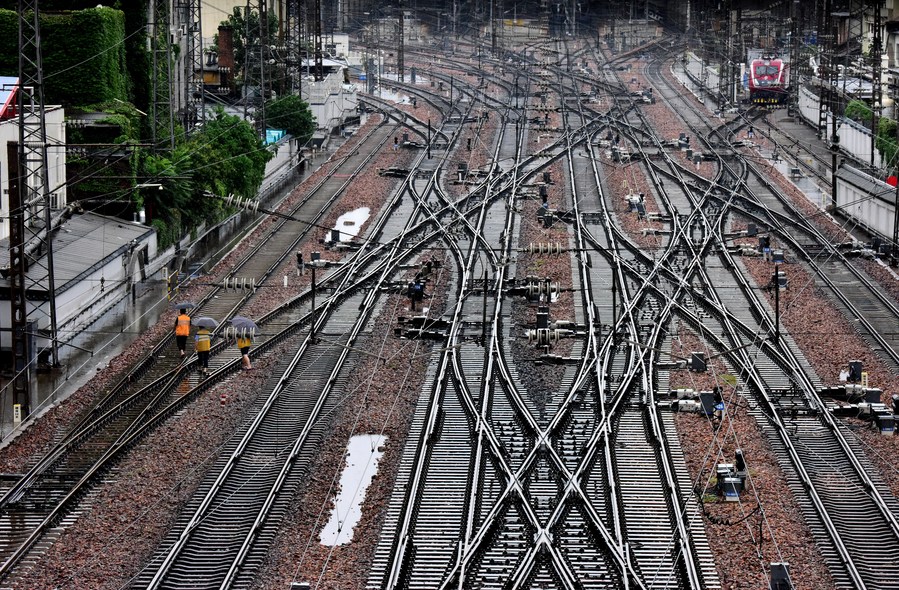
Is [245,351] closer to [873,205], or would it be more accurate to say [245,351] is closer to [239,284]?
[239,284]

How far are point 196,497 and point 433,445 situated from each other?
Result: 3848 millimetres

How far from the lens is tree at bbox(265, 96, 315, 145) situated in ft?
186

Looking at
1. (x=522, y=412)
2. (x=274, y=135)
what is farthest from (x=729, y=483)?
(x=274, y=135)

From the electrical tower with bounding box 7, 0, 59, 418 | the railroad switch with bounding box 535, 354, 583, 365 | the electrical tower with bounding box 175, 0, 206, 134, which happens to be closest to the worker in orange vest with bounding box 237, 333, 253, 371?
the electrical tower with bounding box 7, 0, 59, 418

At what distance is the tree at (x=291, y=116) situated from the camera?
56.8 meters

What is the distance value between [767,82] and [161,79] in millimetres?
37338

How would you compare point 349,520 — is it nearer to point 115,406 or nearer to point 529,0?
point 115,406

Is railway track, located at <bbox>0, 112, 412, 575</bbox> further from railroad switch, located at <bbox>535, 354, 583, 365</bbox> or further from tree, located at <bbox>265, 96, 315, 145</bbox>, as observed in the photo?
tree, located at <bbox>265, 96, 315, 145</bbox>

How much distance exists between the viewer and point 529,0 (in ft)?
383

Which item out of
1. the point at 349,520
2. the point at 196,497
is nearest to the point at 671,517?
the point at 349,520

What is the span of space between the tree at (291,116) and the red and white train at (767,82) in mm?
24229

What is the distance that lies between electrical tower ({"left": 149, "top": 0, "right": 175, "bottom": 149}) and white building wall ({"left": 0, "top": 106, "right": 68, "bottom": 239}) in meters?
3.14

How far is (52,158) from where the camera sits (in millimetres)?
34594

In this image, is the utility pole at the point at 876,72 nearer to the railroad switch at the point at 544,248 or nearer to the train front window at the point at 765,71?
the railroad switch at the point at 544,248
